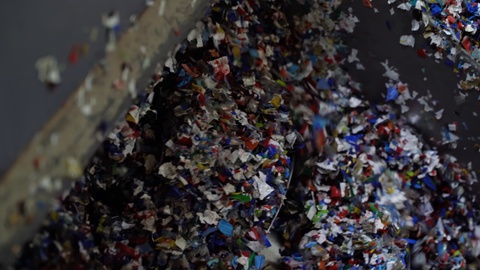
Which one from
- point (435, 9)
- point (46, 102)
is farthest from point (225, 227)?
point (435, 9)

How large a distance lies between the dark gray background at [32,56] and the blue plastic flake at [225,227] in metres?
0.63

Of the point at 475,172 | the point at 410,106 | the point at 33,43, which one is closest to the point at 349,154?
the point at 410,106

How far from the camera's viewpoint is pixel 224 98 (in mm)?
1392

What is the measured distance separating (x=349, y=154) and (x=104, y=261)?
807 mm

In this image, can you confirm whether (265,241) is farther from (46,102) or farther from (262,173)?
(46,102)

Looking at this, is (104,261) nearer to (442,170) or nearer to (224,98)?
(224,98)

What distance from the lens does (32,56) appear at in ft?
2.33

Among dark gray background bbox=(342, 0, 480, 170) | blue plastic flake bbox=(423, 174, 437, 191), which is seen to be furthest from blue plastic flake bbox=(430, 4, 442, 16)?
blue plastic flake bbox=(423, 174, 437, 191)

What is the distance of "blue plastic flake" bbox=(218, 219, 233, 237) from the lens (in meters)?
1.31

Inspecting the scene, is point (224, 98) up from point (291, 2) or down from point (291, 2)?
down

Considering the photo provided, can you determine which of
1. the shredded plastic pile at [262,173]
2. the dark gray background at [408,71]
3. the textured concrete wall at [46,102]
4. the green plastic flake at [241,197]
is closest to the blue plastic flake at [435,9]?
the dark gray background at [408,71]

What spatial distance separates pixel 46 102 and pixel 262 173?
0.74m

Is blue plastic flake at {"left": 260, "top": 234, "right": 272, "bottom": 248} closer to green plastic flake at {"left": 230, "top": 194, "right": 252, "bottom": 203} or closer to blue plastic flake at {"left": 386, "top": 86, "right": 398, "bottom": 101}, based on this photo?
green plastic flake at {"left": 230, "top": 194, "right": 252, "bottom": 203}

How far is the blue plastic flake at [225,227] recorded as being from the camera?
1.31 m
